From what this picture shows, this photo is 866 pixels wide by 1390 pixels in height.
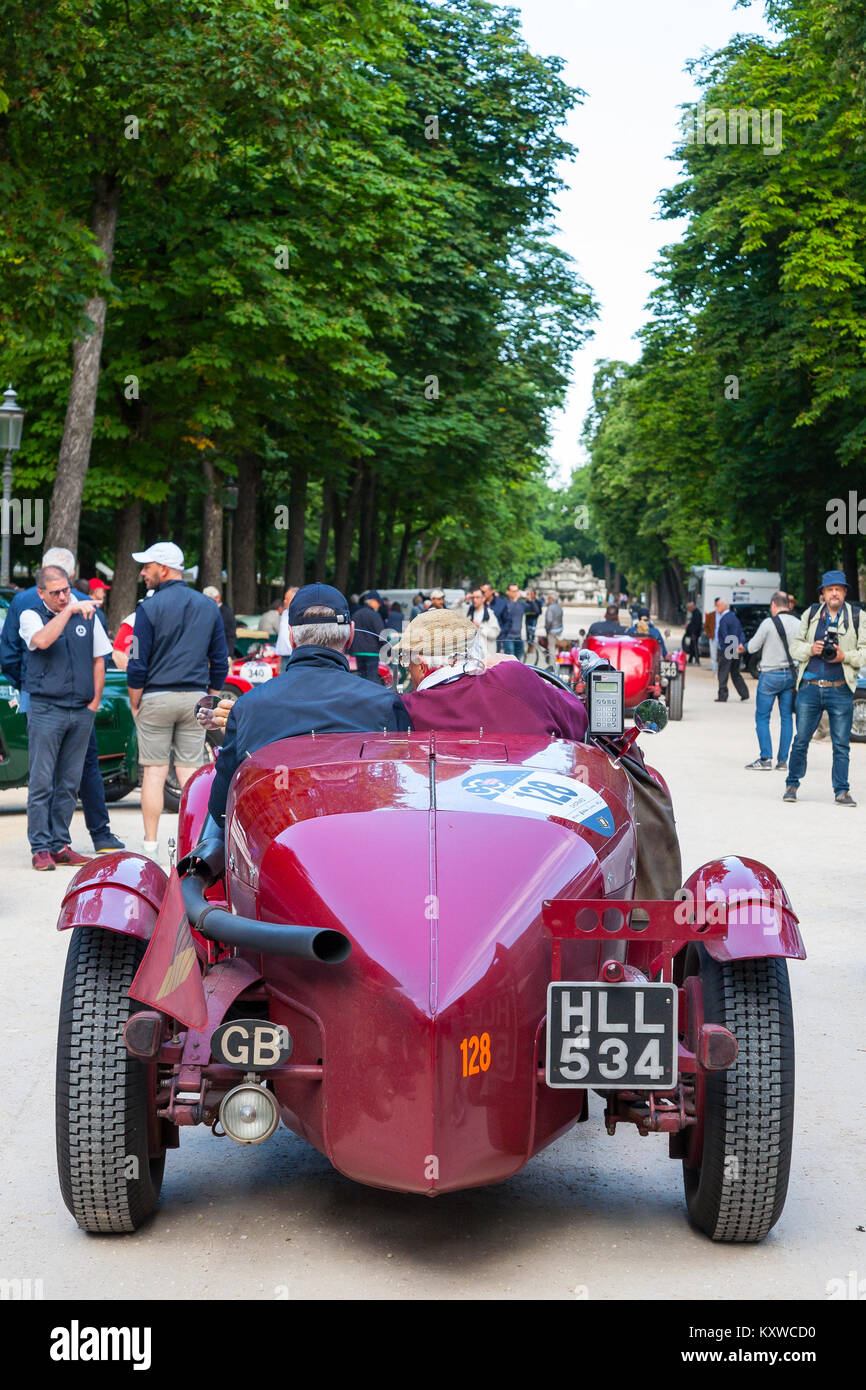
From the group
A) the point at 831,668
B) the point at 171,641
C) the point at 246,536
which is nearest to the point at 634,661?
the point at 831,668

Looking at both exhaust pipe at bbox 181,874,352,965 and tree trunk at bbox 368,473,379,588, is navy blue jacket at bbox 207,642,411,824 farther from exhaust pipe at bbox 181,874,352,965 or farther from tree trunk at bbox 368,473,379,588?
tree trunk at bbox 368,473,379,588

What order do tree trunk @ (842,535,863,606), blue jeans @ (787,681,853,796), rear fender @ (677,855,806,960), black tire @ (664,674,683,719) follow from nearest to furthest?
rear fender @ (677,855,806,960), blue jeans @ (787,681,853,796), black tire @ (664,674,683,719), tree trunk @ (842,535,863,606)

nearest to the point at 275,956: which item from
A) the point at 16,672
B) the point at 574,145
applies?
the point at 16,672

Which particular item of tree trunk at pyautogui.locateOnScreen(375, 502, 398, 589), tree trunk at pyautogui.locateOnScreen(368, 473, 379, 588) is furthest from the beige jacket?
tree trunk at pyautogui.locateOnScreen(375, 502, 398, 589)

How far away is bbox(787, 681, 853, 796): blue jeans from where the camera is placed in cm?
1505

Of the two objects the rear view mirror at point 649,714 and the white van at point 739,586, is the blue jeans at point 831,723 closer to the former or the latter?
the rear view mirror at point 649,714

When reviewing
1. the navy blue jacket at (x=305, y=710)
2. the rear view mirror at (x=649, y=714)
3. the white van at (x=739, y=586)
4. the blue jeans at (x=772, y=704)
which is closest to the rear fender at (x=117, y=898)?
the navy blue jacket at (x=305, y=710)

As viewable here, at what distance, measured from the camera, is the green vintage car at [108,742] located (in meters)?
13.2

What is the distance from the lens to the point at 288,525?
35.4m

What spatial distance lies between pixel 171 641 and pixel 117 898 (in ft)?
20.6

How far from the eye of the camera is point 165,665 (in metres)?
10.8

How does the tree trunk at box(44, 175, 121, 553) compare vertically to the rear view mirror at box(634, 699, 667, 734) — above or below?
above
